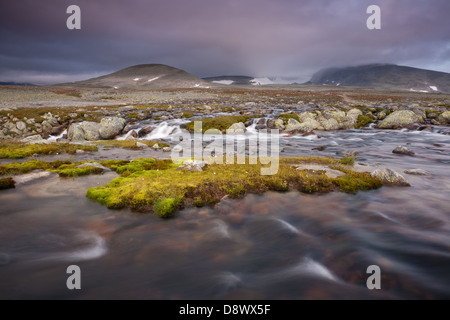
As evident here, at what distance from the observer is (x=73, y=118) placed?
30047mm

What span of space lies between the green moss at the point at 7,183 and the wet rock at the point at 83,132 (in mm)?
13770

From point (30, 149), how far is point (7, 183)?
24.5 ft

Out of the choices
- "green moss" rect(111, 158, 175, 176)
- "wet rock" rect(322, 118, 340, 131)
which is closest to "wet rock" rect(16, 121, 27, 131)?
"green moss" rect(111, 158, 175, 176)

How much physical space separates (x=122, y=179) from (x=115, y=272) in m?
5.24

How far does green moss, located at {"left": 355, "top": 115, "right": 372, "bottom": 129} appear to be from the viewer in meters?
29.7

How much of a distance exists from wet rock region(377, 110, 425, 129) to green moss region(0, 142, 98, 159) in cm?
3042

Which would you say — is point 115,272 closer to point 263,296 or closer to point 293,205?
point 263,296

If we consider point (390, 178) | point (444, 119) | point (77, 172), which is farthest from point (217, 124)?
point (444, 119)

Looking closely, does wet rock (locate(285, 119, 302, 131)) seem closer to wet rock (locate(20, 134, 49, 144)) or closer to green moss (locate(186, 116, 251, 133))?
green moss (locate(186, 116, 251, 133))

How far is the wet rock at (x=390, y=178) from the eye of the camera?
32.3ft

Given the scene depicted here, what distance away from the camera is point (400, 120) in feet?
92.5

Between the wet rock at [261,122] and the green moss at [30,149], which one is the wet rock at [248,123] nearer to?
the wet rock at [261,122]
